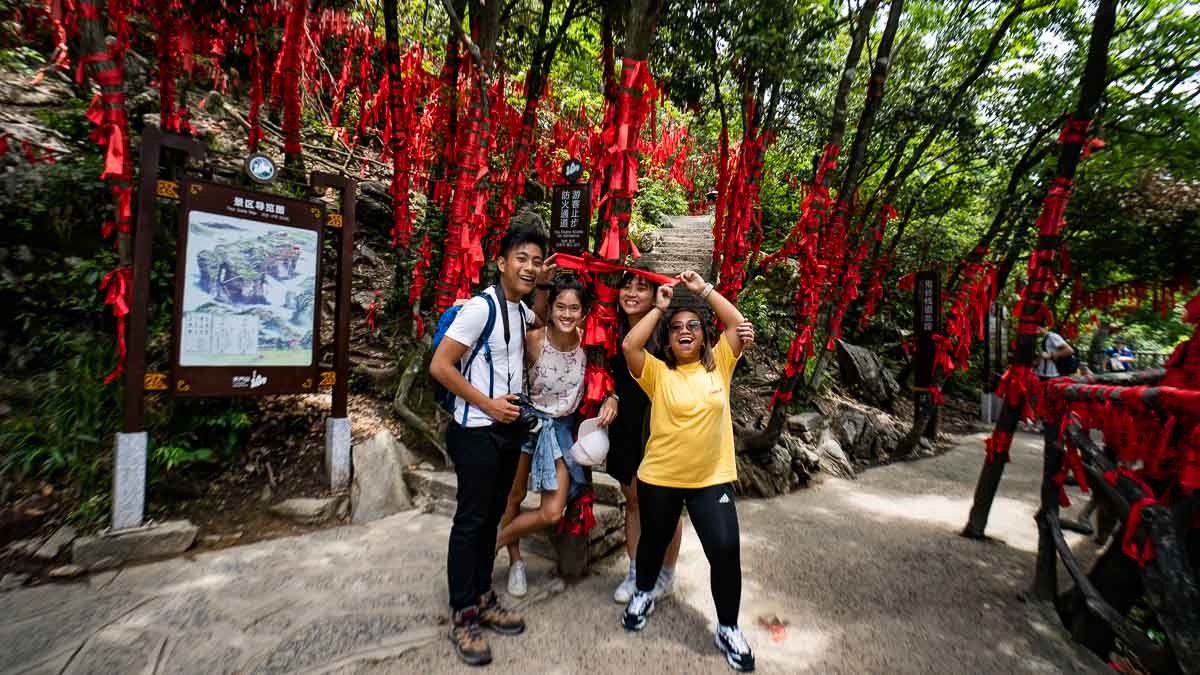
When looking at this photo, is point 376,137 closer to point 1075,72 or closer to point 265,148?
point 265,148

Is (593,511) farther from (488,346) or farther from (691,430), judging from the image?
(488,346)

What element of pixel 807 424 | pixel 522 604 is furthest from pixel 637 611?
pixel 807 424

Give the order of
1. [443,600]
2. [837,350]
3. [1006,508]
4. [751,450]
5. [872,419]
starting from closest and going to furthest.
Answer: [443,600], [1006,508], [751,450], [872,419], [837,350]

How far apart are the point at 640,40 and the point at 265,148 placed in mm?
6788

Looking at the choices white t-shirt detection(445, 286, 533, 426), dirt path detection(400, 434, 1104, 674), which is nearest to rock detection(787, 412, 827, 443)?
dirt path detection(400, 434, 1104, 674)

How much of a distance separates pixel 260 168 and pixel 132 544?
2.83 metres

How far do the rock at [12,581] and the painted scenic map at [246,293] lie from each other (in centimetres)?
146

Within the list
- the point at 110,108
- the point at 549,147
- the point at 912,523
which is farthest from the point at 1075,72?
the point at 110,108

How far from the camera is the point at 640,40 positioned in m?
2.87

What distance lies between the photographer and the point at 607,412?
2768 mm

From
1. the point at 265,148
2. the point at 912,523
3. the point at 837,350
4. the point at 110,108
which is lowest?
the point at 912,523

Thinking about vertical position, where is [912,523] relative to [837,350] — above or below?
below

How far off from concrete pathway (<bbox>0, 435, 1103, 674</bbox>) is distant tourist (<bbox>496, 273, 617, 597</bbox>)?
23.8 inches

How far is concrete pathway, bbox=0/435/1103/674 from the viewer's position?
236 cm
